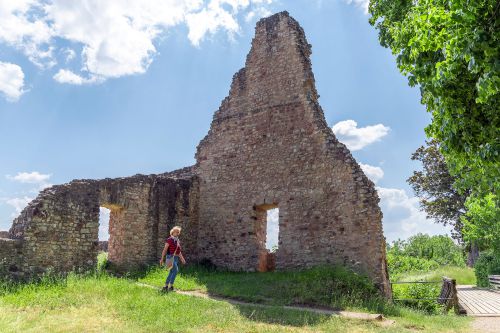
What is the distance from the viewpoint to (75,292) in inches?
368

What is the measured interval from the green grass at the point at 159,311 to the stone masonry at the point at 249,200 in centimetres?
145

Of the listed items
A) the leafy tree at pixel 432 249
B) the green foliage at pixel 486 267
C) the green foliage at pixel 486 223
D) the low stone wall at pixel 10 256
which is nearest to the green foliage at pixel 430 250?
the leafy tree at pixel 432 249

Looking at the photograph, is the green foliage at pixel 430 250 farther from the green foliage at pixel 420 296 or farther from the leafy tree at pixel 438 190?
the green foliage at pixel 420 296

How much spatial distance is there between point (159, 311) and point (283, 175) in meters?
7.18

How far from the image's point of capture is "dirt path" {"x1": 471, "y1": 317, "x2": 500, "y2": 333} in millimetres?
9320

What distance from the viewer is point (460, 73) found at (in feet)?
19.7

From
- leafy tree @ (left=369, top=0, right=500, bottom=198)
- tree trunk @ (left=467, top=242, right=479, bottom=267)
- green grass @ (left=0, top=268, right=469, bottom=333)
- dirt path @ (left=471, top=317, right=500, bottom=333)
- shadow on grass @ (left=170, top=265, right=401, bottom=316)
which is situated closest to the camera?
→ leafy tree @ (left=369, top=0, right=500, bottom=198)

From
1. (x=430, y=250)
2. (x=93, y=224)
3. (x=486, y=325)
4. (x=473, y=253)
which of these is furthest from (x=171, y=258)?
(x=430, y=250)

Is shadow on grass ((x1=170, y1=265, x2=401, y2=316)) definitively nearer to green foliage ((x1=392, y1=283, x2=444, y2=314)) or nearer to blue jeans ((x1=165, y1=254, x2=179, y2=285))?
blue jeans ((x1=165, y1=254, x2=179, y2=285))

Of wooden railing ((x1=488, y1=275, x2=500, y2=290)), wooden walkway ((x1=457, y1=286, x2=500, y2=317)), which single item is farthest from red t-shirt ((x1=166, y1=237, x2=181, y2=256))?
wooden railing ((x1=488, y1=275, x2=500, y2=290))

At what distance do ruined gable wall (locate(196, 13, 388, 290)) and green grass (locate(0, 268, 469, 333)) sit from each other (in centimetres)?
192

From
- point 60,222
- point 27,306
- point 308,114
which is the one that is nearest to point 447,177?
point 308,114

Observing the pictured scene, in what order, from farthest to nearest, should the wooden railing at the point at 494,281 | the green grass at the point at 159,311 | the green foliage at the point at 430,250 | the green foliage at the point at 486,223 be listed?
1. the green foliage at the point at 430,250
2. the wooden railing at the point at 494,281
3. the green foliage at the point at 486,223
4. the green grass at the point at 159,311

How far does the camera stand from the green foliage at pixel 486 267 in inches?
915
